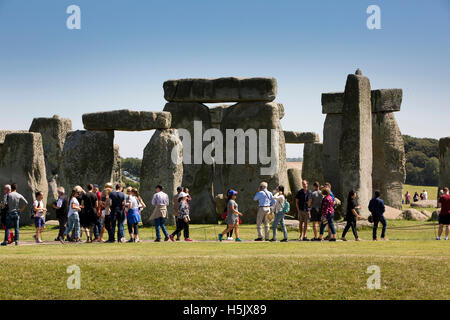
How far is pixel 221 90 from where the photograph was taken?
2873cm

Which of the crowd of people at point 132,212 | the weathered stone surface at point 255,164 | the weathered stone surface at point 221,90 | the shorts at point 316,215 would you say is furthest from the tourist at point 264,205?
the weathered stone surface at point 221,90

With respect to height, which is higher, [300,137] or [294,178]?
[300,137]

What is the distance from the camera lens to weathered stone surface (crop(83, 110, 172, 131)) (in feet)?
80.9

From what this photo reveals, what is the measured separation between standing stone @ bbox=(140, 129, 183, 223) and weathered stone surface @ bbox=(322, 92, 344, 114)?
10.3m

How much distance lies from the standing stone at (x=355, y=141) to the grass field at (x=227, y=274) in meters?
9.77

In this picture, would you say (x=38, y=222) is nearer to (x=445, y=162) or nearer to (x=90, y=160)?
(x=90, y=160)

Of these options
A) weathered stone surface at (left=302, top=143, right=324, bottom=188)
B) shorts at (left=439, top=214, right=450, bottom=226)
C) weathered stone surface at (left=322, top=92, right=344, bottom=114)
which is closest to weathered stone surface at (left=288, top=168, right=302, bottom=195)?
weathered stone surface at (left=302, top=143, right=324, bottom=188)

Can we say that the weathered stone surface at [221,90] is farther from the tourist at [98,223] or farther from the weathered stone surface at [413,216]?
the tourist at [98,223]

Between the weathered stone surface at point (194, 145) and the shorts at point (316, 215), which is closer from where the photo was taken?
the shorts at point (316, 215)

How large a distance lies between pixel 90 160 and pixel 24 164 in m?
2.28

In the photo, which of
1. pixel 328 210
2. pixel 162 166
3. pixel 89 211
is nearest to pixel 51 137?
pixel 162 166

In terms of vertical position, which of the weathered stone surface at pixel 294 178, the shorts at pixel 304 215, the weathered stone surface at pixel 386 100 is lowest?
the shorts at pixel 304 215

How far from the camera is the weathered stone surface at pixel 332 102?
33.0 meters

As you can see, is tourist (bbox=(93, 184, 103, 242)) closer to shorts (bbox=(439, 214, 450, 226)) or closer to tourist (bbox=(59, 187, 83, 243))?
tourist (bbox=(59, 187, 83, 243))
